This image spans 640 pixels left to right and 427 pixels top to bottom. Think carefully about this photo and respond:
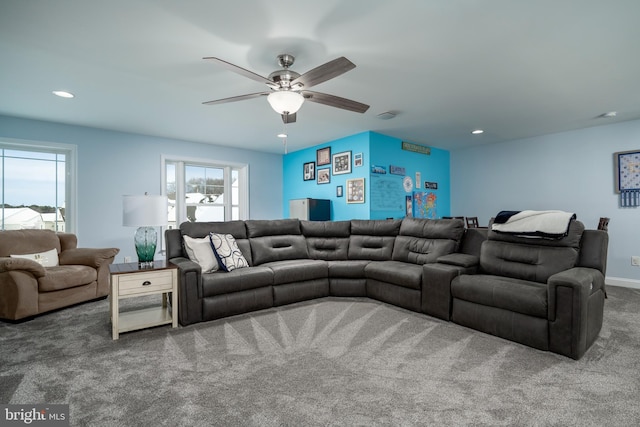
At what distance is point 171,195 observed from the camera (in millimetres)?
5578


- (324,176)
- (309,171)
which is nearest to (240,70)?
(324,176)

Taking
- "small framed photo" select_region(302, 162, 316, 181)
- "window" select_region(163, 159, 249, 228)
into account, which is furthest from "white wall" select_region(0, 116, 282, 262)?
"small framed photo" select_region(302, 162, 316, 181)

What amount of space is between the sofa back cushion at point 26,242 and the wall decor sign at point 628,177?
25.6 ft

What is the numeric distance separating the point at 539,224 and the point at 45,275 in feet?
16.0

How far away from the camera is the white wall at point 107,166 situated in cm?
440

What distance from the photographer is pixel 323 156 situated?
5.82 m

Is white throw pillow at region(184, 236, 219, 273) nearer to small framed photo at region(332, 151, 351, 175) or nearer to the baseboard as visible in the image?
small framed photo at region(332, 151, 351, 175)

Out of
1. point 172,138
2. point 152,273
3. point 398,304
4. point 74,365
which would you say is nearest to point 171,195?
point 172,138

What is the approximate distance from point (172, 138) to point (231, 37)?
12.1 feet

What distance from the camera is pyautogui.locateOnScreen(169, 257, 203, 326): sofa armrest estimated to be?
9.04 ft

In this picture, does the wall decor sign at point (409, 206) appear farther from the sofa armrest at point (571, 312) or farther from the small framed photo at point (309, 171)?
the sofa armrest at point (571, 312)

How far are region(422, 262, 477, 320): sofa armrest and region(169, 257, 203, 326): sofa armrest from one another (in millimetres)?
2218

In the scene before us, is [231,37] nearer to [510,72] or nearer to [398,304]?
[510,72]

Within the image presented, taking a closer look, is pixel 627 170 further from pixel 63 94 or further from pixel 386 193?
pixel 63 94
